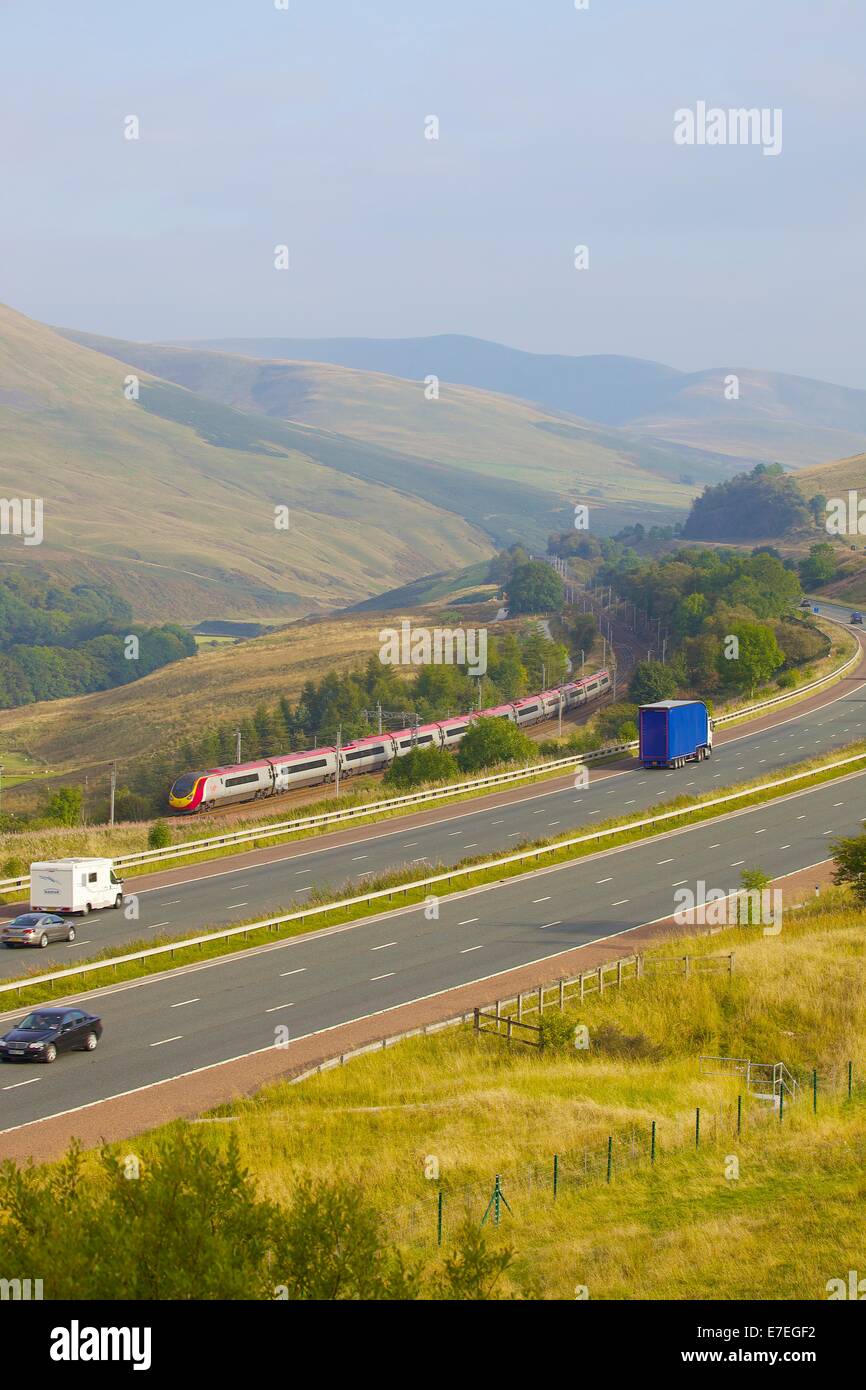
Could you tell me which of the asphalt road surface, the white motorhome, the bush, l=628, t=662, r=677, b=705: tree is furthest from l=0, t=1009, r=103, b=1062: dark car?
l=628, t=662, r=677, b=705: tree

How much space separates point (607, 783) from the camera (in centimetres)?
7538

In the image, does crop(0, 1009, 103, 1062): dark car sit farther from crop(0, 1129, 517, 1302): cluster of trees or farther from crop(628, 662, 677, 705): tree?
crop(628, 662, 677, 705): tree

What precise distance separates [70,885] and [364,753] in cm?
4327

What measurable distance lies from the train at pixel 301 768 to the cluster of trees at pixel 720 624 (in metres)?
17.4

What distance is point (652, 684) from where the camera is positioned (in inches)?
4318

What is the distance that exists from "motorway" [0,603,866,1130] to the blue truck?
2473 mm

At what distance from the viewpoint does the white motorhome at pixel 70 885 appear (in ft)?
159

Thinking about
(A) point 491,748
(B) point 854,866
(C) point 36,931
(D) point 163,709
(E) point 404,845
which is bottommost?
(D) point 163,709

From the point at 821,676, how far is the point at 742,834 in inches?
2236

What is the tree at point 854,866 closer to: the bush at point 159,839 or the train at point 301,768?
the bush at point 159,839

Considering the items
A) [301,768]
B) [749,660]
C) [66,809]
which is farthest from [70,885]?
[749,660]

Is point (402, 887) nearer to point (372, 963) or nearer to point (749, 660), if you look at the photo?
point (372, 963)

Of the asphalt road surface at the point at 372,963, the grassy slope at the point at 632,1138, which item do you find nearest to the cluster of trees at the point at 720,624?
the asphalt road surface at the point at 372,963
